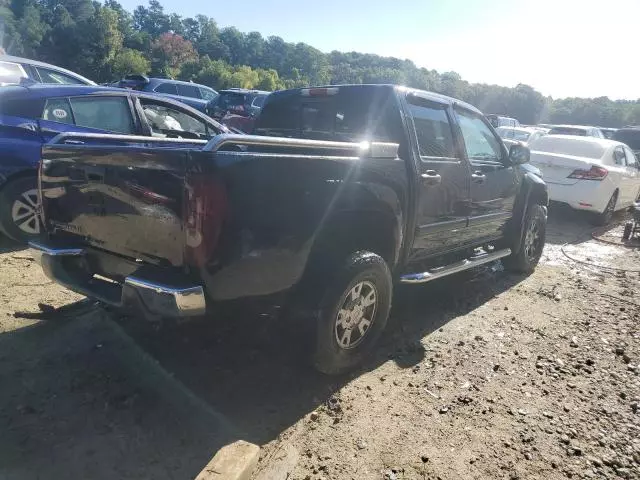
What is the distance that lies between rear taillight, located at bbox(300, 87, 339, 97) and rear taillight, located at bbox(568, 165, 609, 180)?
628 centimetres

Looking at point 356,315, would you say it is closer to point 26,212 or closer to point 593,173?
point 26,212

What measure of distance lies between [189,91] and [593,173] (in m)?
13.1

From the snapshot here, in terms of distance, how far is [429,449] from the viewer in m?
2.65

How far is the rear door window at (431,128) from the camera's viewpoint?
397 cm

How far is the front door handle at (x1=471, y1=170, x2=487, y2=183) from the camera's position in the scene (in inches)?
179

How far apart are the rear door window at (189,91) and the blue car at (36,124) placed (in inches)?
453

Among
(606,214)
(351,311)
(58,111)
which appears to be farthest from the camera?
(606,214)

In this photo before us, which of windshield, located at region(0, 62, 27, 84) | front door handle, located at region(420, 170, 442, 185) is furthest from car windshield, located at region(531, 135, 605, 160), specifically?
windshield, located at region(0, 62, 27, 84)

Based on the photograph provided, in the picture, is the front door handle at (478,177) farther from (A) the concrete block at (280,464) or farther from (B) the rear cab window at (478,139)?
(A) the concrete block at (280,464)

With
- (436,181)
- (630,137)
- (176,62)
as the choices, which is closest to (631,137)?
(630,137)

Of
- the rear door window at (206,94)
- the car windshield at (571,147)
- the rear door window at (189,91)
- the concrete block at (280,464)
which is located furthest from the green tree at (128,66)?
the concrete block at (280,464)

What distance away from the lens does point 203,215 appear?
94.8 inches

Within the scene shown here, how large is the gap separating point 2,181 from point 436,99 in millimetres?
4280

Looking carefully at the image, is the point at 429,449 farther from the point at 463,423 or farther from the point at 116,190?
the point at 116,190
